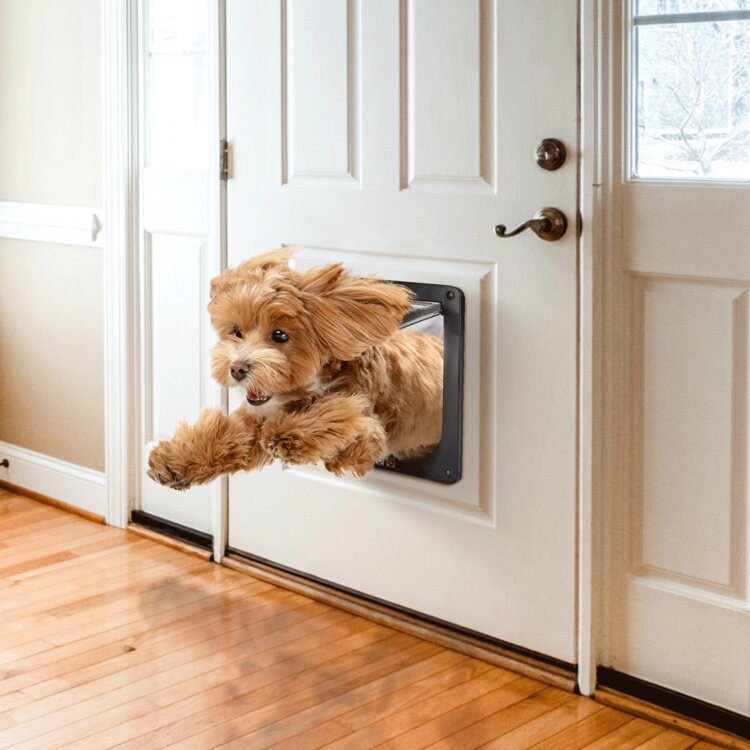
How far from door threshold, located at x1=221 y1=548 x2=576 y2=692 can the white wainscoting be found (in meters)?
0.62

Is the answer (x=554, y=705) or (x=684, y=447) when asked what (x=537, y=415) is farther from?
(x=554, y=705)

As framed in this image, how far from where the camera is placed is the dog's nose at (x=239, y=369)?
76.6 inches

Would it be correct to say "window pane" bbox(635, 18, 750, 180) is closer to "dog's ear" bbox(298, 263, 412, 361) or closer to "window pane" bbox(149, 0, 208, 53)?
"dog's ear" bbox(298, 263, 412, 361)

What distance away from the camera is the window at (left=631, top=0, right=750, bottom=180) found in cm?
183

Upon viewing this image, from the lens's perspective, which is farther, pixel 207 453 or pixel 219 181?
pixel 219 181

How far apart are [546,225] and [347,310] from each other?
1.30 feet

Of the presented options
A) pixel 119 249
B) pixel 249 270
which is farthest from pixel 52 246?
pixel 249 270

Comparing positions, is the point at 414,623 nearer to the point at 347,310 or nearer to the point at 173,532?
the point at 347,310

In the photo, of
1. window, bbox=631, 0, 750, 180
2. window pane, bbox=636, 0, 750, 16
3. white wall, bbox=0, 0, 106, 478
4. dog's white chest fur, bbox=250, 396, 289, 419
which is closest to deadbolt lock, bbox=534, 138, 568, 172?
window, bbox=631, 0, 750, 180

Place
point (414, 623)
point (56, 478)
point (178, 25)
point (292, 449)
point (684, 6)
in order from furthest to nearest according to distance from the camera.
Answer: point (56, 478) < point (178, 25) < point (414, 623) < point (292, 449) < point (684, 6)

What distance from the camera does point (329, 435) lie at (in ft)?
6.50

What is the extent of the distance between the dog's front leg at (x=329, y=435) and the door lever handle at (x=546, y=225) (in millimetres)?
430

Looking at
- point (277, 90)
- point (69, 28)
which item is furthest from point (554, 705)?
point (69, 28)

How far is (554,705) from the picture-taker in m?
2.07
